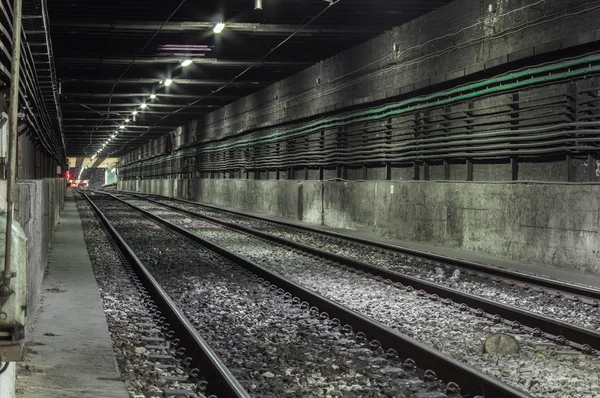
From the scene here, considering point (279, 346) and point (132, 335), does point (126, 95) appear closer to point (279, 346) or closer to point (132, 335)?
point (132, 335)

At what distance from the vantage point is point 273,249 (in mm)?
17375

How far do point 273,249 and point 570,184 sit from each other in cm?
688

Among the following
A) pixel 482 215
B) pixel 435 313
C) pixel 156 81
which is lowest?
pixel 435 313

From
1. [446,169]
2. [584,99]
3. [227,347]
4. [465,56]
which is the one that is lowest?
[227,347]

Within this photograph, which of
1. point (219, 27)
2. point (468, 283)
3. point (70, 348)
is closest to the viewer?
point (70, 348)

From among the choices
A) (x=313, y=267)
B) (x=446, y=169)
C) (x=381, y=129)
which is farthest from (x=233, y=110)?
(x=313, y=267)

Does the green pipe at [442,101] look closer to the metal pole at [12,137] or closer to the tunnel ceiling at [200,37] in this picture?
the tunnel ceiling at [200,37]

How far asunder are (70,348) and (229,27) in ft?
57.1

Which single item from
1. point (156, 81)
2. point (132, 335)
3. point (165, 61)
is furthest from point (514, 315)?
point (156, 81)

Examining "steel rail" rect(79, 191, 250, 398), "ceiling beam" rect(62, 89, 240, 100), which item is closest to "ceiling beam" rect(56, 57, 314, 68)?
"ceiling beam" rect(62, 89, 240, 100)

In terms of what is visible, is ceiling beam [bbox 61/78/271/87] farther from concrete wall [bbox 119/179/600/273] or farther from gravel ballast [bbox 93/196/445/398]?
gravel ballast [bbox 93/196/445/398]

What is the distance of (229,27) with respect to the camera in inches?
908

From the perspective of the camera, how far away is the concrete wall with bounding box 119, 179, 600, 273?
12.9 m

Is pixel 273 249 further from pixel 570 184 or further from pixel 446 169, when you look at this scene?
pixel 570 184
